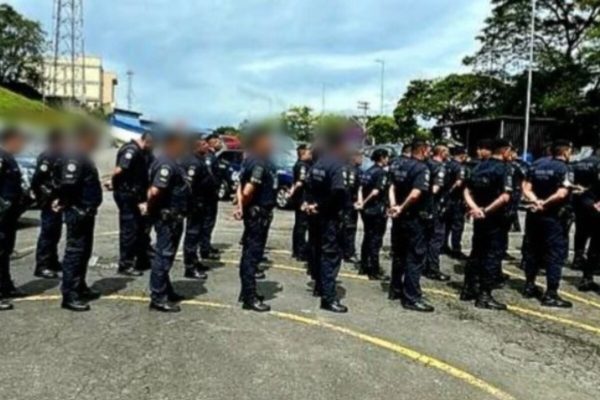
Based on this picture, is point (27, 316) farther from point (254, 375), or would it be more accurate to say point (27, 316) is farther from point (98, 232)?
point (98, 232)

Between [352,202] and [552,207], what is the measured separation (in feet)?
7.55

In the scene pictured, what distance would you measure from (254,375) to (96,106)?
425 centimetres

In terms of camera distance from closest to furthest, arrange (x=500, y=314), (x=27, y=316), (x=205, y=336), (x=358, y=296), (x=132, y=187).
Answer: (x=205, y=336) < (x=27, y=316) < (x=500, y=314) < (x=358, y=296) < (x=132, y=187)

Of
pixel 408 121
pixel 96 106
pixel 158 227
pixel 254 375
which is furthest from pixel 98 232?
pixel 408 121

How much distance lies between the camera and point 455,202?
10.6 m

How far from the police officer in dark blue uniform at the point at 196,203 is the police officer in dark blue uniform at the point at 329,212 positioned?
1828mm

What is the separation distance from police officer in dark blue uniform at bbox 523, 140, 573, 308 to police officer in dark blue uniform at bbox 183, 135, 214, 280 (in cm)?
398

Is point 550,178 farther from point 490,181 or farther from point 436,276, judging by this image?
point 436,276

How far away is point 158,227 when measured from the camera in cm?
683

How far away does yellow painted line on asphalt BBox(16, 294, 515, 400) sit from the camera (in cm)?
513

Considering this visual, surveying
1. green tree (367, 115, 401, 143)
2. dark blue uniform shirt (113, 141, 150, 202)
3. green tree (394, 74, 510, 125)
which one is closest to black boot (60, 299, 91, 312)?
dark blue uniform shirt (113, 141, 150, 202)

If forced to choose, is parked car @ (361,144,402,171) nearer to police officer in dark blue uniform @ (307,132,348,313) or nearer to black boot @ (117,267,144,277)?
police officer in dark blue uniform @ (307,132,348,313)

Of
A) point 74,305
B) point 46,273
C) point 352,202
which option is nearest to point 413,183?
point 352,202

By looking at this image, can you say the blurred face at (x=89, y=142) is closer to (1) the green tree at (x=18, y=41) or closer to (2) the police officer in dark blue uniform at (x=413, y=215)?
(2) the police officer in dark blue uniform at (x=413, y=215)
